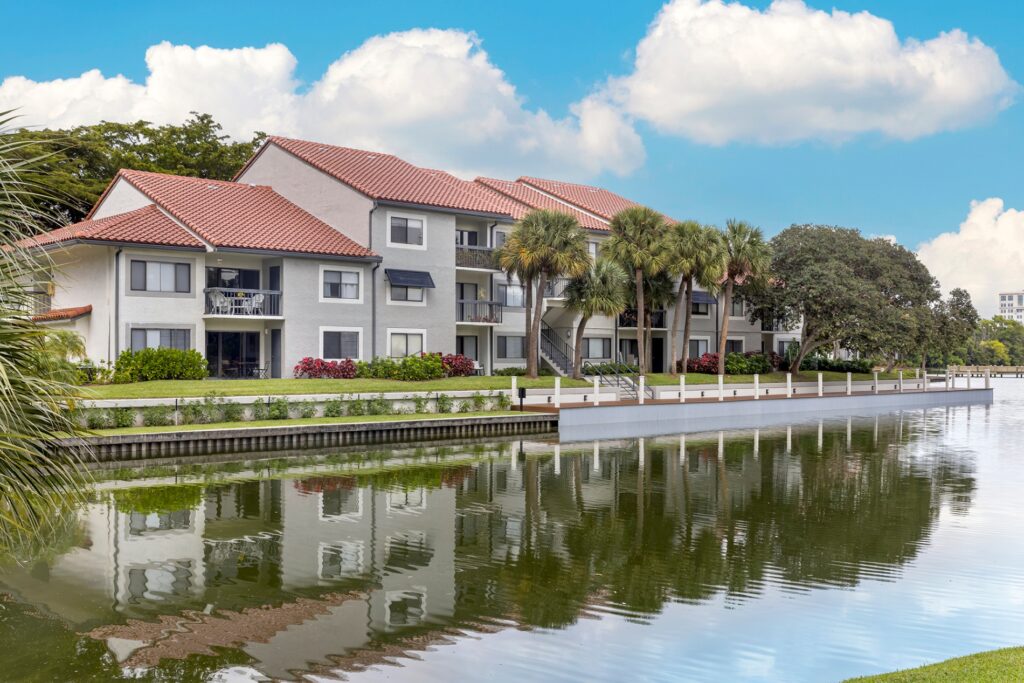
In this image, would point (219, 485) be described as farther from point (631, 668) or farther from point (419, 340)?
point (419, 340)

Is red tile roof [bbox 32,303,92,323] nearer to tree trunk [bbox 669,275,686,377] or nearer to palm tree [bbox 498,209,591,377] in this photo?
palm tree [bbox 498,209,591,377]

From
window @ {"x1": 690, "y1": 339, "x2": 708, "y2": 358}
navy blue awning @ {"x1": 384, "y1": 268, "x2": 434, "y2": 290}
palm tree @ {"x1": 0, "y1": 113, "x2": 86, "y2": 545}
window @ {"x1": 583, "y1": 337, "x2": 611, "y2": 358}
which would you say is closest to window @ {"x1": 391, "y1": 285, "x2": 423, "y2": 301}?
navy blue awning @ {"x1": 384, "y1": 268, "x2": 434, "y2": 290}

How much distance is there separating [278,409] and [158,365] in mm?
6402

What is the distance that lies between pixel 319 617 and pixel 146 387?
23481 millimetres

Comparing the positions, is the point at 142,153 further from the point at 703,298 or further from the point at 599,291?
the point at 703,298

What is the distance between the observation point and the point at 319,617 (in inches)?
461

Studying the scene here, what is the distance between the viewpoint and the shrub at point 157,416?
95.3 ft

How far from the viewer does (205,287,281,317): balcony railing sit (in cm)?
3916

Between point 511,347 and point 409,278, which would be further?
point 511,347

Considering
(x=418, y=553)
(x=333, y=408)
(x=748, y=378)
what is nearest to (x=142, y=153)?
(x=333, y=408)

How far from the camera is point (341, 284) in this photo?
141 feet

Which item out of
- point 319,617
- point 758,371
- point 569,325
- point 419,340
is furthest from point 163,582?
point 758,371

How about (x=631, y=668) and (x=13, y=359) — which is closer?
(x=13, y=359)

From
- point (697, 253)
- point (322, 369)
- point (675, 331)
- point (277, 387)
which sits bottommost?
point (277, 387)
